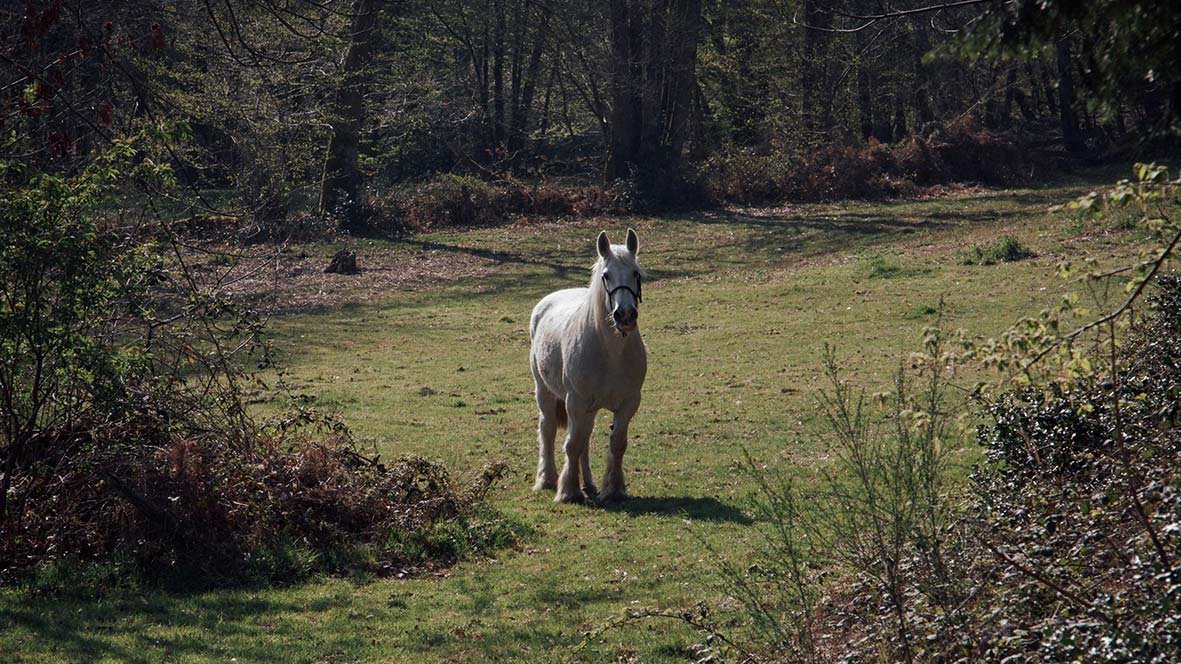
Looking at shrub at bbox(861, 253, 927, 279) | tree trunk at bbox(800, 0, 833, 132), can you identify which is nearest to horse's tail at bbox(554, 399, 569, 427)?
shrub at bbox(861, 253, 927, 279)

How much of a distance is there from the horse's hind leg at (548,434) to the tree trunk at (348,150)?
2209 centimetres

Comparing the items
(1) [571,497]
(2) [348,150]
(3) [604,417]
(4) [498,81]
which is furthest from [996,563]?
(4) [498,81]

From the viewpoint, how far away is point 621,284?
33.6 ft

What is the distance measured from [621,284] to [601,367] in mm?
1054

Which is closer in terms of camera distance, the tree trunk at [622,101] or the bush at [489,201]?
the bush at [489,201]

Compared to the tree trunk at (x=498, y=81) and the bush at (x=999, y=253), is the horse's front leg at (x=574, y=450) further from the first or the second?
the tree trunk at (x=498, y=81)

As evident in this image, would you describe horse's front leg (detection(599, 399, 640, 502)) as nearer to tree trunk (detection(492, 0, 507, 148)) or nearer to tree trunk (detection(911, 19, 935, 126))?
tree trunk (detection(911, 19, 935, 126))

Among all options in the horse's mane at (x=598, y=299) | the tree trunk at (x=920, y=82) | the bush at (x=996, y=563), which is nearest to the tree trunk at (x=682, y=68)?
the tree trunk at (x=920, y=82)

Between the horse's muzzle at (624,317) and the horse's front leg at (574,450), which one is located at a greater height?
the horse's muzzle at (624,317)

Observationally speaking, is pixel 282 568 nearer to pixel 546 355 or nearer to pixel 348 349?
pixel 546 355

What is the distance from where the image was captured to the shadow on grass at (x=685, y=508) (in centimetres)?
1022

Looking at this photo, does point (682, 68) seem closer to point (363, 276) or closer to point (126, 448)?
point (363, 276)

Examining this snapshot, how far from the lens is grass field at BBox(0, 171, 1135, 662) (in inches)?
291

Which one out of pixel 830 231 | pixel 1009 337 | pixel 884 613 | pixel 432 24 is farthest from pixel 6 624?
pixel 432 24
